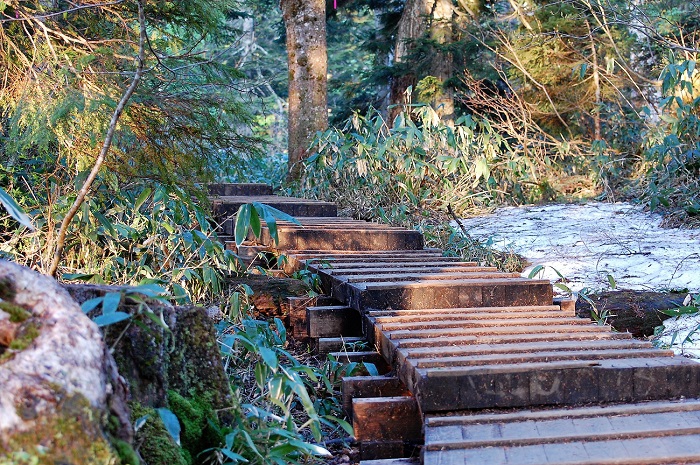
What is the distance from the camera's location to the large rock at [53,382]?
146 centimetres

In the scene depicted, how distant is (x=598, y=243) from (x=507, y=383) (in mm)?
3870

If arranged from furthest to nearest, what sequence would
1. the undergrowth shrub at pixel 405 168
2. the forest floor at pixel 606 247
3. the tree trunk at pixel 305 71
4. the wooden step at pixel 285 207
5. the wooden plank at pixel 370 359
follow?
the tree trunk at pixel 305 71 → the undergrowth shrub at pixel 405 168 → the wooden step at pixel 285 207 → the forest floor at pixel 606 247 → the wooden plank at pixel 370 359

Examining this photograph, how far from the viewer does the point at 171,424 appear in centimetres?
189

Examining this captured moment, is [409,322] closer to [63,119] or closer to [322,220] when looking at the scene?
[63,119]

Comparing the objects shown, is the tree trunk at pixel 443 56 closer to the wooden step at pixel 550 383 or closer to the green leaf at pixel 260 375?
the wooden step at pixel 550 383

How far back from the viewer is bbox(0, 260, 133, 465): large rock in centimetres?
146

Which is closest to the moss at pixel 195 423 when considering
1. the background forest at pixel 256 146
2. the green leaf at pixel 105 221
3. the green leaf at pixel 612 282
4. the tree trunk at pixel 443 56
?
the background forest at pixel 256 146

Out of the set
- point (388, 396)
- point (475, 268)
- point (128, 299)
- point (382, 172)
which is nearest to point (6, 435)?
point (128, 299)

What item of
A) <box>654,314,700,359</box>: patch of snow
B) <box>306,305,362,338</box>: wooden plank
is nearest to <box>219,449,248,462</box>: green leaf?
<box>306,305,362,338</box>: wooden plank

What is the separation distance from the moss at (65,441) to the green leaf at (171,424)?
289 mm

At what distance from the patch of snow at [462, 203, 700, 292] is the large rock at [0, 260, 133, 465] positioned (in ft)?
12.1

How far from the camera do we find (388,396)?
2.88 meters

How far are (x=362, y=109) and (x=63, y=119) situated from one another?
32.4 ft

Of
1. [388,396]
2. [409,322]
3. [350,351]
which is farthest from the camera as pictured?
[350,351]
